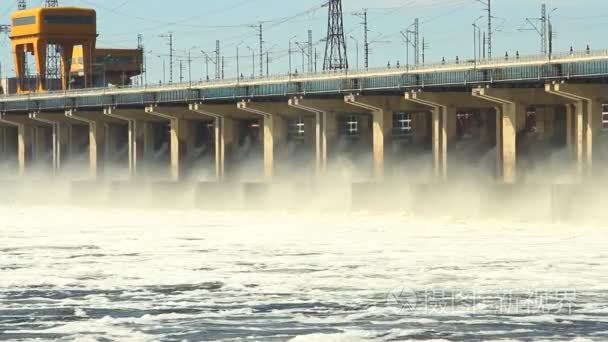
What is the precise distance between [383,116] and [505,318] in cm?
6129

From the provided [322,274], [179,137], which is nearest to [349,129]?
[179,137]

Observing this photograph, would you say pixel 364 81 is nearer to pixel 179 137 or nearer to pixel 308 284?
pixel 179 137

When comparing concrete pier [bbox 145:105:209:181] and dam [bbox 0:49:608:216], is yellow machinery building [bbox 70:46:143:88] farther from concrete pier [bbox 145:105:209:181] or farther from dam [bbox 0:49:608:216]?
concrete pier [bbox 145:105:209:181]

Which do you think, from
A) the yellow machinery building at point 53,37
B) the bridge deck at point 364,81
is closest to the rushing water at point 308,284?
the bridge deck at point 364,81

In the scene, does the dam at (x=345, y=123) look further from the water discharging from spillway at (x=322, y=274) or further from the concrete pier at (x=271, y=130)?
the water discharging from spillway at (x=322, y=274)

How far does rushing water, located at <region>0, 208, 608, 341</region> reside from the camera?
32438mm

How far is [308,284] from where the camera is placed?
136ft

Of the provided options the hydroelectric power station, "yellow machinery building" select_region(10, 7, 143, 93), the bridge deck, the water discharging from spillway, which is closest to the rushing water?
the water discharging from spillway

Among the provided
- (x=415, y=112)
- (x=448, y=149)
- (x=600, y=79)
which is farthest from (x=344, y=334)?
(x=415, y=112)

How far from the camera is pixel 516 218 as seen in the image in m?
75.9

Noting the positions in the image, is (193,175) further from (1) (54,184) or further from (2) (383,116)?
(2) (383,116)

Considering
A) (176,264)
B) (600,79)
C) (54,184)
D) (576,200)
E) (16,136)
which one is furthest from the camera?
(16,136)

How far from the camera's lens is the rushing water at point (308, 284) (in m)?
32.4

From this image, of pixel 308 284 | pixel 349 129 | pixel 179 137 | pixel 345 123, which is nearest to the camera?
pixel 308 284
